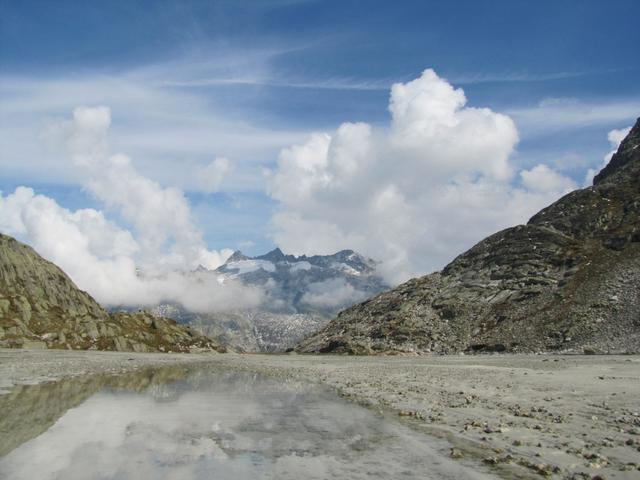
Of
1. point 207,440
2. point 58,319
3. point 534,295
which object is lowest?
point 207,440

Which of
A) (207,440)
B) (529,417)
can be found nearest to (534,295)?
(529,417)

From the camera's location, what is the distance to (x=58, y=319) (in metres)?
156

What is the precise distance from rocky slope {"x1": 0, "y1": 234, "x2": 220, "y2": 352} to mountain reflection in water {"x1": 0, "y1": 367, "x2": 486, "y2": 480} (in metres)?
118

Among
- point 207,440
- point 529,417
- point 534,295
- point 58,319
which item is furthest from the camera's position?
point 58,319

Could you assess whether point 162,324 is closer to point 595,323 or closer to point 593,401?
point 595,323

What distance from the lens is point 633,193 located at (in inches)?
6280

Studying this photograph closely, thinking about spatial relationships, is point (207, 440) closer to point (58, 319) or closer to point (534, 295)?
point (534, 295)

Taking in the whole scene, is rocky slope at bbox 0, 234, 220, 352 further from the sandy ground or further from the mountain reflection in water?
the mountain reflection in water

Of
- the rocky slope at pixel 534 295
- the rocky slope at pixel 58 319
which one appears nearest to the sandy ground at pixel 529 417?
the rocky slope at pixel 534 295

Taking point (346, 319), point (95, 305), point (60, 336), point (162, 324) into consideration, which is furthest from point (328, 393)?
point (95, 305)

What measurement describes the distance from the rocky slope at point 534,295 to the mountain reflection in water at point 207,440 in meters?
80.8

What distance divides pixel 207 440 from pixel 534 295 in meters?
123

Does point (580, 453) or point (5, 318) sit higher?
point (5, 318)

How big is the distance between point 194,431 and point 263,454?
594 centimetres
